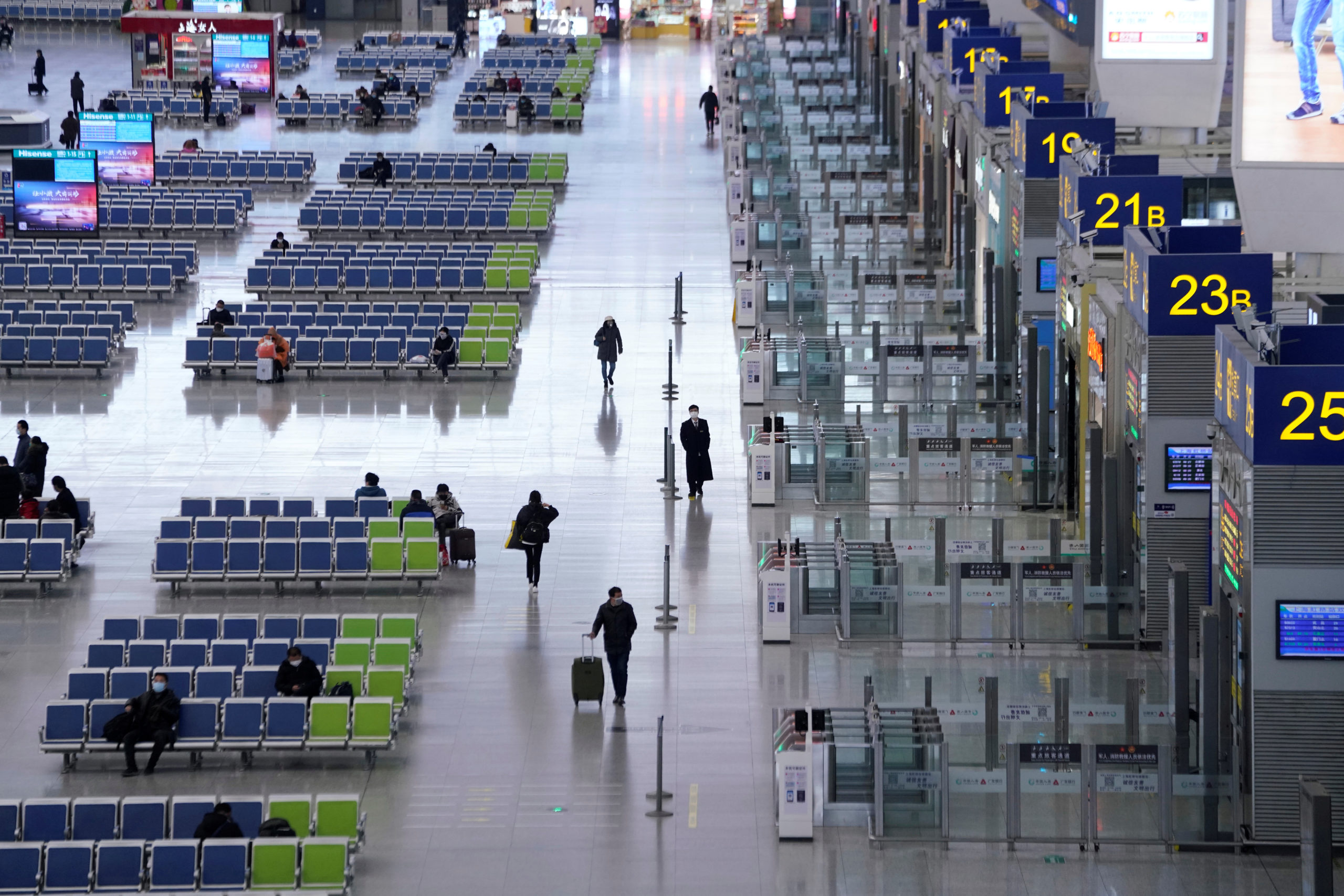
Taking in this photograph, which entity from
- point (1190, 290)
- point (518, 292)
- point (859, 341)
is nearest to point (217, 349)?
point (518, 292)

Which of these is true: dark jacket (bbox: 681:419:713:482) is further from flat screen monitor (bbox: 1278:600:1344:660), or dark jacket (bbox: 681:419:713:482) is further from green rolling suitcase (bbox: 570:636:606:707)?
flat screen monitor (bbox: 1278:600:1344:660)

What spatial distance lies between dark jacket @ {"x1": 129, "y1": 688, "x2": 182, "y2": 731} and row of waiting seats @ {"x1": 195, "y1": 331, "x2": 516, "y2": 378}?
15089 mm

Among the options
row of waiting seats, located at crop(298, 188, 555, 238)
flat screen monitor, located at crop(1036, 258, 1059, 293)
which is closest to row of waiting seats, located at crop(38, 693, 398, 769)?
flat screen monitor, located at crop(1036, 258, 1059, 293)

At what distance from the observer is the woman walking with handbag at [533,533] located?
23.5 metres

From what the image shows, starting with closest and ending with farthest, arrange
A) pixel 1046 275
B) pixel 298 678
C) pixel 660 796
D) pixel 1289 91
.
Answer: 1. pixel 660 796
2. pixel 298 678
3. pixel 1289 91
4. pixel 1046 275

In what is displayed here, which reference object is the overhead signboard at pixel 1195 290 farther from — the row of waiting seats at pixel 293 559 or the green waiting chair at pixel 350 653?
the row of waiting seats at pixel 293 559

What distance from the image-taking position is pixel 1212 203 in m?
27.0

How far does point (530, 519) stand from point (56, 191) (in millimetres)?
21850

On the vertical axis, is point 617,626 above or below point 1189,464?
below

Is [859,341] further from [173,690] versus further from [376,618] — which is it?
[173,690]

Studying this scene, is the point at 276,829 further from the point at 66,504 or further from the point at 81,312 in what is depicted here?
the point at 81,312

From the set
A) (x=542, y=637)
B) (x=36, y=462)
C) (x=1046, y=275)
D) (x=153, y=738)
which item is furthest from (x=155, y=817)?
(x=1046, y=275)

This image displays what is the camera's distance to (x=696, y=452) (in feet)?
88.2

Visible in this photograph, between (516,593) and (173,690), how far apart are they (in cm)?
543
